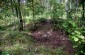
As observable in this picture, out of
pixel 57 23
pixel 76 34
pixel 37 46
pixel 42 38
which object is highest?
pixel 76 34

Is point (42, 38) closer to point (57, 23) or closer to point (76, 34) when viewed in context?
point (57, 23)

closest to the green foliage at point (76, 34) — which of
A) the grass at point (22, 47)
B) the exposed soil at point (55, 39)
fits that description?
the exposed soil at point (55, 39)

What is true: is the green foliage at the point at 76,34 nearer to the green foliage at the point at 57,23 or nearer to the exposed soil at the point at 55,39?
the exposed soil at the point at 55,39

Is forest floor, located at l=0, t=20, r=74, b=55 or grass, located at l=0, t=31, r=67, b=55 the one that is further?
forest floor, located at l=0, t=20, r=74, b=55

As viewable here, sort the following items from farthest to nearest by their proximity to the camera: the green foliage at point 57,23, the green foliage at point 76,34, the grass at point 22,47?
the green foliage at point 57,23 < the grass at point 22,47 < the green foliage at point 76,34

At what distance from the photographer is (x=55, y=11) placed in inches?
573

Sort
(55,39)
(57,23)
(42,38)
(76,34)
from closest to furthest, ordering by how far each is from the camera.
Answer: (76,34), (55,39), (42,38), (57,23)

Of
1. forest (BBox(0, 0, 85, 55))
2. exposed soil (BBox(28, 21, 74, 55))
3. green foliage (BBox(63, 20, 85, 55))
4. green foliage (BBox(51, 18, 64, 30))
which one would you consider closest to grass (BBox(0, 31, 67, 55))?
forest (BBox(0, 0, 85, 55))

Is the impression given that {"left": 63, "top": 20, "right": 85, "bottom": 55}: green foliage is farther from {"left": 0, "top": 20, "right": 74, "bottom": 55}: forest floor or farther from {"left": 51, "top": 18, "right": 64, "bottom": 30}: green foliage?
{"left": 51, "top": 18, "right": 64, "bottom": 30}: green foliage

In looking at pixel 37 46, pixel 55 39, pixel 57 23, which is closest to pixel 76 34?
pixel 37 46

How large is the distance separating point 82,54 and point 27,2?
9725mm

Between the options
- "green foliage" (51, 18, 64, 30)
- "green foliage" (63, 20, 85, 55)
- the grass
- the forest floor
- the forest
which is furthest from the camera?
"green foliage" (51, 18, 64, 30)

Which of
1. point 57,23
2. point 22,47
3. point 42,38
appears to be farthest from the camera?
point 57,23

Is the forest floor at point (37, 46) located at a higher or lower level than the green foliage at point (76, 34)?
lower
